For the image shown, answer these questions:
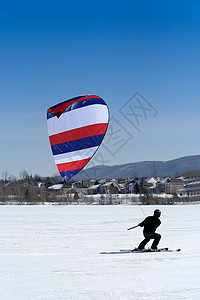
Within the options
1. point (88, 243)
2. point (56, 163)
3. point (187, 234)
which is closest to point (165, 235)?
point (187, 234)

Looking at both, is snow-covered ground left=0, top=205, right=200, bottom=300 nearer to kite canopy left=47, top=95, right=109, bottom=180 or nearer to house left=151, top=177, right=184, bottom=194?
kite canopy left=47, top=95, right=109, bottom=180

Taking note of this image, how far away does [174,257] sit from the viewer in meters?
8.53

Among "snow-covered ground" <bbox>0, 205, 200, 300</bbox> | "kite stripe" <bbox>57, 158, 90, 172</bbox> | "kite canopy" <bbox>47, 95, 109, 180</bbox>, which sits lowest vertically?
"snow-covered ground" <bbox>0, 205, 200, 300</bbox>

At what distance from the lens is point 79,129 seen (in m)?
13.7

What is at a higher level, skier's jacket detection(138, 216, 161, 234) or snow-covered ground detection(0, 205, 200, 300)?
skier's jacket detection(138, 216, 161, 234)

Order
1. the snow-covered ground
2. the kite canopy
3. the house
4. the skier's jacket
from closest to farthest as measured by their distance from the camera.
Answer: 1. the snow-covered ground
2. the skier's jacket
3. the kite canopy
4. the house

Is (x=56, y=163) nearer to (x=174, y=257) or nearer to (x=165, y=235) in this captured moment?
(x=165, y=235)

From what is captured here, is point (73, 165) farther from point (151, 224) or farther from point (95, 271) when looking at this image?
point (95, 271)

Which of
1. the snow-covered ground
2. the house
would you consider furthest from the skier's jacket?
the house

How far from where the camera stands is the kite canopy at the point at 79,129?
44.7 feet

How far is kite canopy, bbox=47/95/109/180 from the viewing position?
13.6m

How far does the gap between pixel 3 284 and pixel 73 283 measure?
108 centimetres

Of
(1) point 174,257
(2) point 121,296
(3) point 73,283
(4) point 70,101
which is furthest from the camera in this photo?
(4) point 70,101

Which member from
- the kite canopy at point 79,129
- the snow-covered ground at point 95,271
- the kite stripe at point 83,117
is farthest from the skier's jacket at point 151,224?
the kite stripe at point 83,117
